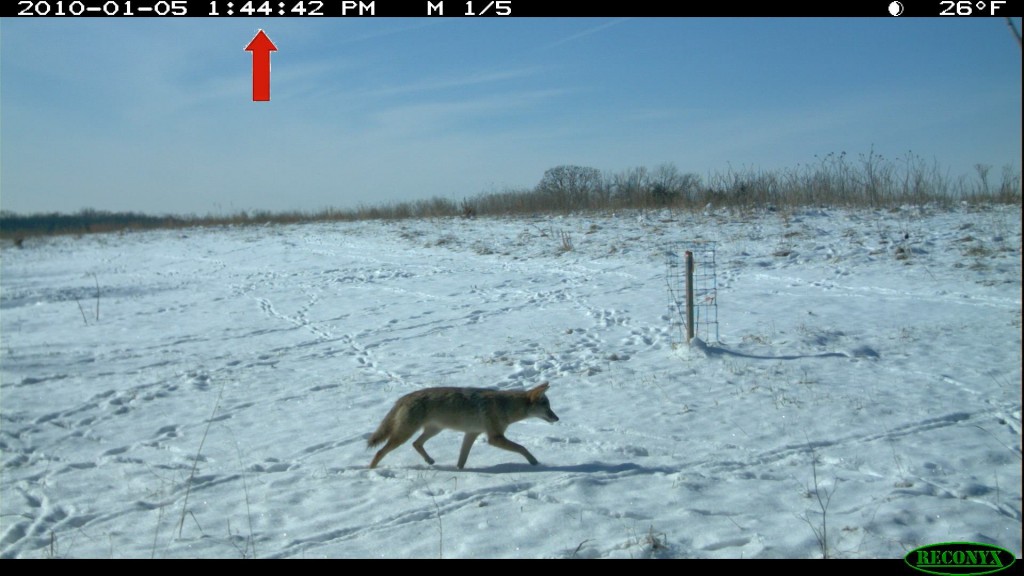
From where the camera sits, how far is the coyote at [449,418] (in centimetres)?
635

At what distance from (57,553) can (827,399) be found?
675 cm

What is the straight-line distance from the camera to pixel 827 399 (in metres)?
7.83
